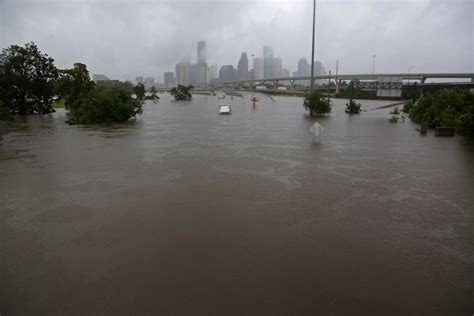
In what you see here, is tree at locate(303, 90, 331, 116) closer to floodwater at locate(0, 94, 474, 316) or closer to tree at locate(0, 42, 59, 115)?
floodwater at locate(0, 94, 474, 316)

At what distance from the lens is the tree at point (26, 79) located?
48906 millimetres

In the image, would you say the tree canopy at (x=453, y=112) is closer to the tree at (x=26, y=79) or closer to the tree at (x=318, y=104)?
the tree at (x=318, y=104)

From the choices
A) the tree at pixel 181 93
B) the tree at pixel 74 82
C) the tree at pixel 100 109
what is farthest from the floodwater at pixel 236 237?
the tree at pixel 181 93

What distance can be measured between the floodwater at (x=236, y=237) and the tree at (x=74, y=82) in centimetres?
4260

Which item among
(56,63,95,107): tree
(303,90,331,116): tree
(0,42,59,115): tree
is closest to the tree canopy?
(303,90,331,116): tree

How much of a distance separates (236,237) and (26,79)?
53296 mm

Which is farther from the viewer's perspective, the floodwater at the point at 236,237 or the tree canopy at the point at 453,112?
the tree canopy at the point at 453,112

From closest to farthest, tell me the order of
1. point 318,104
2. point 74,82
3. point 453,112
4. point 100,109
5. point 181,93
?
point 453,112, point 100,109, point 318,104, point 74,82, point 181,93

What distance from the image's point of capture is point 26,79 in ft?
167

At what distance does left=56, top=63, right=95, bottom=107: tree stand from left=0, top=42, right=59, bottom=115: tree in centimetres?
114

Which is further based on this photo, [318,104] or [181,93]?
[181,93]

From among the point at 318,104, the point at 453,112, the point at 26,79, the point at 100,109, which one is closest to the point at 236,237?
the point at 453,112

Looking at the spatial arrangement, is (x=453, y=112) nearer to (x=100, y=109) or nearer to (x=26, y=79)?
(x=100, y=109)

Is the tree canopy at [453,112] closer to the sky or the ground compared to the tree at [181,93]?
closer to the ground
